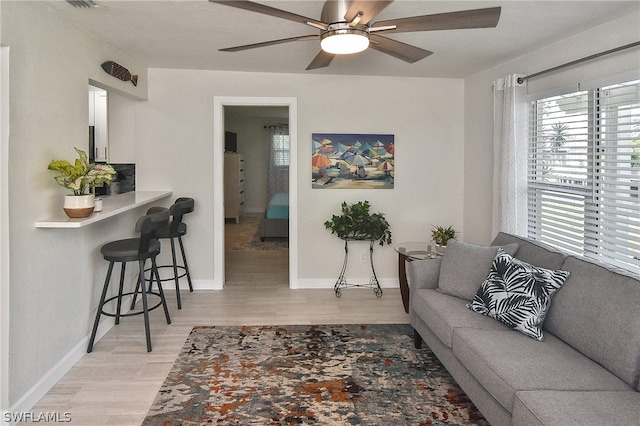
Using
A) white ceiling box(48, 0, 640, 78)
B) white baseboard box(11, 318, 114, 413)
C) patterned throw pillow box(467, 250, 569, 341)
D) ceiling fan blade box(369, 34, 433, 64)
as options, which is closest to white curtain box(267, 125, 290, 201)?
white ceiling box(48, 0, 640, 78)

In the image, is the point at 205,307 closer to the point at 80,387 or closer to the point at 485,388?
the point at 80,387

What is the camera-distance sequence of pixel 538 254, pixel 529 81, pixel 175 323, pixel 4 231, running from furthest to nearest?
1. pixel 175 323
2. pixel 529 81
3. pixel 538 254
4. pixel 4 231

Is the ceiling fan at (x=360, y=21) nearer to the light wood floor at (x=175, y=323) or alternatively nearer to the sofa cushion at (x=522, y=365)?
the sofa cushion at (x=522, y=365)

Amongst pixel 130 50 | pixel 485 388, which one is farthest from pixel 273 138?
pixel 485 388

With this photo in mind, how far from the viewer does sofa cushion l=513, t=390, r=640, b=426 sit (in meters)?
1.65

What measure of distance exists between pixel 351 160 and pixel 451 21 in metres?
2.86

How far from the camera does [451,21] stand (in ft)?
7.12

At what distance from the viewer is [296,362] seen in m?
3.14

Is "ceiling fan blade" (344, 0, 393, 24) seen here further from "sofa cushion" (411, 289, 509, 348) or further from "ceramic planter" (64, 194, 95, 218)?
"ceramic planter" (64, 194, 95, 218)

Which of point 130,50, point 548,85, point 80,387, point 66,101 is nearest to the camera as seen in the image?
point 80,387

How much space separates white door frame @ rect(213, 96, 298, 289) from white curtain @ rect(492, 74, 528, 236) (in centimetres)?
210

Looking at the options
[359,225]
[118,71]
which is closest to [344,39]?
[118,71]

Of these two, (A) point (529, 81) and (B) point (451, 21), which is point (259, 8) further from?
(A) point (529, 81)

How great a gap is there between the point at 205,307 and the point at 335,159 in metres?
2.10
